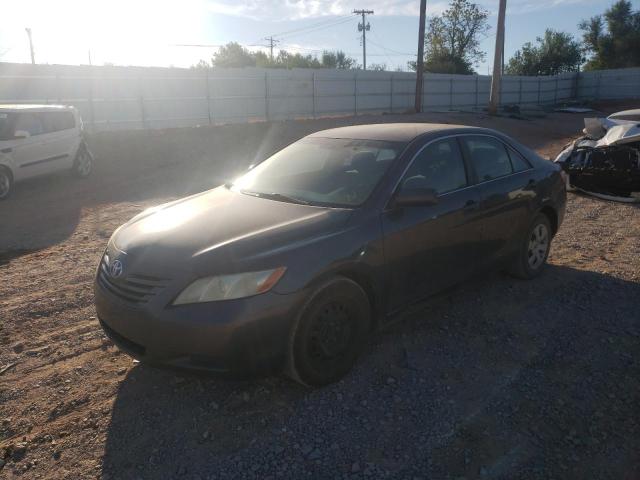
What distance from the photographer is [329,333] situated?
3.43 m

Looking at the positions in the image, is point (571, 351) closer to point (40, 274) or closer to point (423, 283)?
point (423, 283)

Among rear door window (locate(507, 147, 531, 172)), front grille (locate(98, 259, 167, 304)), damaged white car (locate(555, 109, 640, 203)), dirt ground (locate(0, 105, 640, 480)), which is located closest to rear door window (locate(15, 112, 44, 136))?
dirt ground (locate(0, 105, 640, 480))

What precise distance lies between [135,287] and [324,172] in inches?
66.1

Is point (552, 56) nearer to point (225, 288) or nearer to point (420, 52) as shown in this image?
point (420, 52)

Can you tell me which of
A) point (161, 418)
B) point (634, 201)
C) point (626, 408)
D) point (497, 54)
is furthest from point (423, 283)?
point (497, 54)

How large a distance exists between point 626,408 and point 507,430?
0.78 m

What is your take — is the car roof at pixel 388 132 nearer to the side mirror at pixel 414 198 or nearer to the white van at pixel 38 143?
the side mirror at pixel 414 198

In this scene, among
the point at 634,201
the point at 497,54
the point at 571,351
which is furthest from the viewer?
the point at 497,54

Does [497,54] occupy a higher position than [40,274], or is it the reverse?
[497,54]

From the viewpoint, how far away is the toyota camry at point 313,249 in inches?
121

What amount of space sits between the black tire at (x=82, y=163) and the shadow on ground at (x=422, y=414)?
10.4 metres

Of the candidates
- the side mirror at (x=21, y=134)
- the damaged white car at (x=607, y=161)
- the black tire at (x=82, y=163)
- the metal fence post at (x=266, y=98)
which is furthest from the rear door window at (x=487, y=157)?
the metal fence post at (x=266, y=98)

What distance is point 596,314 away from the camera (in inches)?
180

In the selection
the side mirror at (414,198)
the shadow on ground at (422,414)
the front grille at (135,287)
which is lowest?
the shadow on ground at (422,414)
